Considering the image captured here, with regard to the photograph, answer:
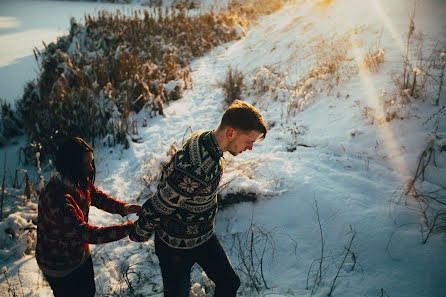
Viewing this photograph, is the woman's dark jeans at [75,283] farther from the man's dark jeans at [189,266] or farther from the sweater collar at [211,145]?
the sweater collar at [211,145]

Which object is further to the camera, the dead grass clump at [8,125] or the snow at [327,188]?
the dead grass clump at [8,125]

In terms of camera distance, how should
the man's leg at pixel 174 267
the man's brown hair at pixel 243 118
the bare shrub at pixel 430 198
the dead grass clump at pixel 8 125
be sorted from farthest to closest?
1. the dead grass clump at pixel 8 125
2. the bare shrub at pixel 430 198
3. the man's leg at pixel 174 267
4. the man's brown hair at pixel 243 118

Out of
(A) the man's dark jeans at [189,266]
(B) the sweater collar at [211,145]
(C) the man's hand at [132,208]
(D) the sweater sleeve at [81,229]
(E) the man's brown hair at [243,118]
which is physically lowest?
(A) the man's dark jeans at [189,266]

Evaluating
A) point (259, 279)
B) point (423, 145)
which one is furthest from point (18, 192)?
point (423, 145)

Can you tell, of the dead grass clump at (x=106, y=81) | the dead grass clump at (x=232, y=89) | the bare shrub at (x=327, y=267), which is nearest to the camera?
the bare shrub at (x=327, y=267)

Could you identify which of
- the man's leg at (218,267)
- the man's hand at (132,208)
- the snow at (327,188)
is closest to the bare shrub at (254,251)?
the snow at (327,188)

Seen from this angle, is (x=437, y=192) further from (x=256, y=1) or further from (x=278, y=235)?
(x=256, y=1)

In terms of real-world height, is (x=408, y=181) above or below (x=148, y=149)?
above

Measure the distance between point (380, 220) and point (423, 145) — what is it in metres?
1.21

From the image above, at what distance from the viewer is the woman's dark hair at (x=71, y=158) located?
1.46 meters

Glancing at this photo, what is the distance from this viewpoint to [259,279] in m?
2.20

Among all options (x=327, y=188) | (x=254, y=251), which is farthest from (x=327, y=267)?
(x=327, y=188)

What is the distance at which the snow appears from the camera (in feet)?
6.81

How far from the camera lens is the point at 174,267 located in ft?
5.01
